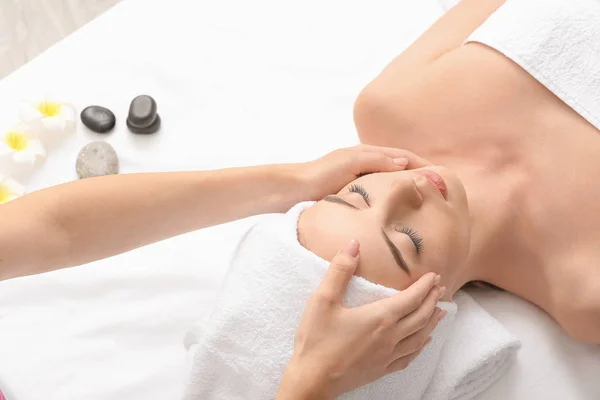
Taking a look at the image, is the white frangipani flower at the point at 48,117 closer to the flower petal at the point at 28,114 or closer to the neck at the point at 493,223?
the flower petal at the point at 28,114

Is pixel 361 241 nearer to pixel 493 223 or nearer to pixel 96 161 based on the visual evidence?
pixel 493 223

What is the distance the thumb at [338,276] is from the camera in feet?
3.02

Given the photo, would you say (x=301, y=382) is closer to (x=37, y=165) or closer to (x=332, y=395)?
(x=332, y=395)

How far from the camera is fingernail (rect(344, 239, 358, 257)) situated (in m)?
0.95

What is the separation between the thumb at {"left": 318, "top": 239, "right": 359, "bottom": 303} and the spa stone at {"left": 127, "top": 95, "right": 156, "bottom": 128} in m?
0.70

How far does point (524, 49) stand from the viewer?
49.2 inches

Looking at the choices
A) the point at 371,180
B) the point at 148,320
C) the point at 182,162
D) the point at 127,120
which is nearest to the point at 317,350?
the point at 371,180

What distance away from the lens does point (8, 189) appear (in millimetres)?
1374

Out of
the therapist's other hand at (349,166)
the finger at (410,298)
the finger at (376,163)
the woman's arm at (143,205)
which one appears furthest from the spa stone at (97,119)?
the finger at (410,298)

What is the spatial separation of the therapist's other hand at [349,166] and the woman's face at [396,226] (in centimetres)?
7

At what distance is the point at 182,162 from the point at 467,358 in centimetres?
75

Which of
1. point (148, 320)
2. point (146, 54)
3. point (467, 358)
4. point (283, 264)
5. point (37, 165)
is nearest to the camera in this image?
point (283, 264)

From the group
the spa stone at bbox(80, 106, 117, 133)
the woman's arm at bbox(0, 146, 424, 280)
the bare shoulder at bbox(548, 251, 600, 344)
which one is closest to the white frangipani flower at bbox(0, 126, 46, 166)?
the spa stone at bbox(80, 106, 117, 133)

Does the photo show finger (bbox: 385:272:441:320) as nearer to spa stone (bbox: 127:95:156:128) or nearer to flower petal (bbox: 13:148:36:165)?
spa stone (bbox: 127:95:156:128)
